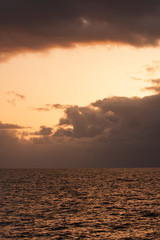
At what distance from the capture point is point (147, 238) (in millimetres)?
34406

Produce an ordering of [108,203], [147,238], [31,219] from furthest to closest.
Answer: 1. [108,203]
2. [31,219]
3. [147,238]

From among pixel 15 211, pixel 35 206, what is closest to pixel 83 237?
pixel 15 211

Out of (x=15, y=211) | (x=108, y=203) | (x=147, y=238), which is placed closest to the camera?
(x=147, y=238)

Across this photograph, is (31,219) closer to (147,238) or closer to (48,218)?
(48,218)

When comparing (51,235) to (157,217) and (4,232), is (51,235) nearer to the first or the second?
(4,232)

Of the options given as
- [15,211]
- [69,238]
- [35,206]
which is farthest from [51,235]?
[35,206]

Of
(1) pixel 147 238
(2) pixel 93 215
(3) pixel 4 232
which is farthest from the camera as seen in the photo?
(2) pixel 93 215

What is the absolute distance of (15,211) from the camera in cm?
5184

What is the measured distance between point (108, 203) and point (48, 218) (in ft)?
64.9

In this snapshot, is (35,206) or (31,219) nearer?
(31,219)

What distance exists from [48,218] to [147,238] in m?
16.5

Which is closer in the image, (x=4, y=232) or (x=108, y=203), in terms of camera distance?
(x=4, y=232)

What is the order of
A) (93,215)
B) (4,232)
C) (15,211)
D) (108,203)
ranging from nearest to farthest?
(4,232) < (93,215) < (15,211) < (108,203)

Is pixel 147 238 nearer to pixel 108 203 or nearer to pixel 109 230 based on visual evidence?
pixel 109 230
